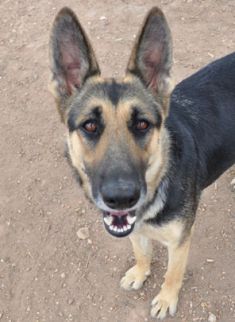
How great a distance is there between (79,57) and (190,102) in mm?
1320

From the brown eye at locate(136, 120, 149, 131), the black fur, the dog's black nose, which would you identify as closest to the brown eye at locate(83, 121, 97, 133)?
the brown eye at locate(136, 120, 149, 131)

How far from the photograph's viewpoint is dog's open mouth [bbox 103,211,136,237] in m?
3.94

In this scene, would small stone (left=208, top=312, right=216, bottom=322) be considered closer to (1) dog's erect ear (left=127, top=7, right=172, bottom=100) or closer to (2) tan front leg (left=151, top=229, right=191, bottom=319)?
(2) tan front leg (left=151, top=229, right=191, bottom=319)

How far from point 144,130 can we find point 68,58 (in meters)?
0.87

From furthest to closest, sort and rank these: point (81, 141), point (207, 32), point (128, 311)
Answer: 1. point (207, 32)
2. point (128, 311)
3. point (81, 141)

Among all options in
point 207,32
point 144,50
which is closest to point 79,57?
point 144,50

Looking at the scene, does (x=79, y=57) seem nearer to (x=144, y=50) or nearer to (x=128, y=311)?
(x=144, y=50)

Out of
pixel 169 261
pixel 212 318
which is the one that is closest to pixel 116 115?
pixel 169 261

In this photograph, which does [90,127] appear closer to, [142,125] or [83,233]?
[142,125]

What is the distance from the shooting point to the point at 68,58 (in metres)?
3.97

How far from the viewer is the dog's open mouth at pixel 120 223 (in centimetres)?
394

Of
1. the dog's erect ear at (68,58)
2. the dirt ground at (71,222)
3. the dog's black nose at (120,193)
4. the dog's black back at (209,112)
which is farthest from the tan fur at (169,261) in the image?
the dog's erect ear at (68,58)

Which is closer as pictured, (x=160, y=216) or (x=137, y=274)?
(x=160, y=216)

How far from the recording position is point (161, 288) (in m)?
5.21
